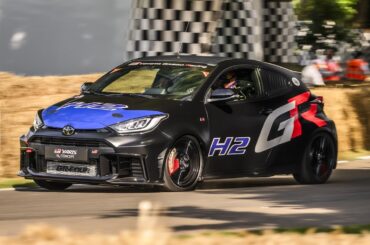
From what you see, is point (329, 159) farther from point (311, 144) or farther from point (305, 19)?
point (305, 19)

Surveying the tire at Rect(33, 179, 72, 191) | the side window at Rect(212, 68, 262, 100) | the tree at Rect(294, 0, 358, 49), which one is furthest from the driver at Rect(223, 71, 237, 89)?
the tree at Rect(294, 0, 358, 49)

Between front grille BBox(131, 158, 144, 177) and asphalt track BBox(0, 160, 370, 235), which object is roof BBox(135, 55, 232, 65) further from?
front grille BBox(131, 158, 144, 177)

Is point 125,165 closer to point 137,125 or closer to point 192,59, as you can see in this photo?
point 137,125

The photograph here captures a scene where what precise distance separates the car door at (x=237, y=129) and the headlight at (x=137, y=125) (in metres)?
0.83

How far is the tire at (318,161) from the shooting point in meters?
12.7

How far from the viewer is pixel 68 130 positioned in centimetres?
1075

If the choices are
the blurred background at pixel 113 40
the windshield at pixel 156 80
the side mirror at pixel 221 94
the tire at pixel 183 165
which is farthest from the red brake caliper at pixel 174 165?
the blurred background at pixel 113 40

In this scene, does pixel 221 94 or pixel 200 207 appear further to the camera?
pixel 221 94

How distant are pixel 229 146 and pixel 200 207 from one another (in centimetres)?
188

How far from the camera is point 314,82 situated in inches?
859

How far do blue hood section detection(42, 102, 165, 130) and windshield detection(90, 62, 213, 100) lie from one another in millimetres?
623

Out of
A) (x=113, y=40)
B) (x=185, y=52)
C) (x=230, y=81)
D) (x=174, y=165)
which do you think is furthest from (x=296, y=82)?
(x=113, y=40)

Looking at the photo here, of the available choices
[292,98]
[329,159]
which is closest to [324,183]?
[329,159]

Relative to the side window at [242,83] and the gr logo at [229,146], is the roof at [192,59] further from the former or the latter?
the gr logo at [229,146]
